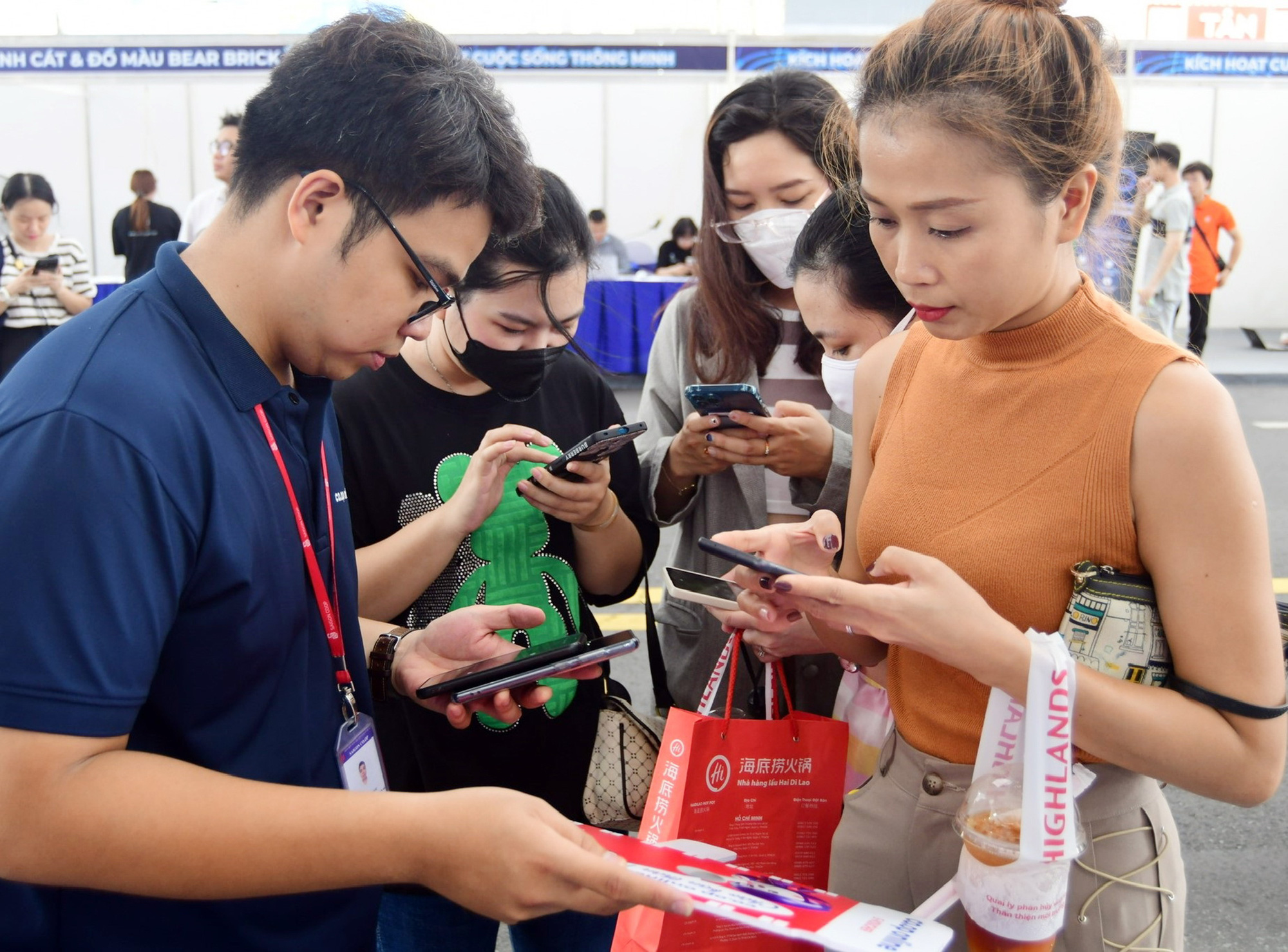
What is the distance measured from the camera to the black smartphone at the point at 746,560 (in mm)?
1425

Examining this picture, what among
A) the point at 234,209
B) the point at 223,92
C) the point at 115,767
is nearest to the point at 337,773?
the point at 115,767

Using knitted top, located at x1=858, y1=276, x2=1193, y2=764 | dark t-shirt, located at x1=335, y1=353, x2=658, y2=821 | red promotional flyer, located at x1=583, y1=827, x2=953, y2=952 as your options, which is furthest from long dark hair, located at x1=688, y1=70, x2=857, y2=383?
red promotional flyer, located at x1=583, y1=827, x2=953, y2=952

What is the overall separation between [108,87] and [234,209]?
16.7 meters

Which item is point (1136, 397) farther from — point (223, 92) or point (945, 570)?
point (223, 92)

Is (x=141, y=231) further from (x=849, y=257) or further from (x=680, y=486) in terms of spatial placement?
(x=849, y=257)

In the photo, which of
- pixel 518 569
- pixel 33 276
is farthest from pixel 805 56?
pixel 518 569

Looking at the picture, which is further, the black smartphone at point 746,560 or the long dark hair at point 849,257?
the long dark hair at point 849,257

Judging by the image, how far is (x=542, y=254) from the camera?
6.86 feet

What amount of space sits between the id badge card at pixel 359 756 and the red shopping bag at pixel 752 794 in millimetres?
407

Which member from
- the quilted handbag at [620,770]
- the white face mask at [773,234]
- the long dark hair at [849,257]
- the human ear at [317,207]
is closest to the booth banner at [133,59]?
the white face mask at [773,234]

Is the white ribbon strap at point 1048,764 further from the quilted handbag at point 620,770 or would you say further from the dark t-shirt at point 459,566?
the dark t-shirt at point 459,566

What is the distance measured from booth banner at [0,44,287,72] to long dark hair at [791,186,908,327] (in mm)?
12070

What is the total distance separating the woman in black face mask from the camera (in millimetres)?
2021

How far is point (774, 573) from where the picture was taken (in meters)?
1.43
